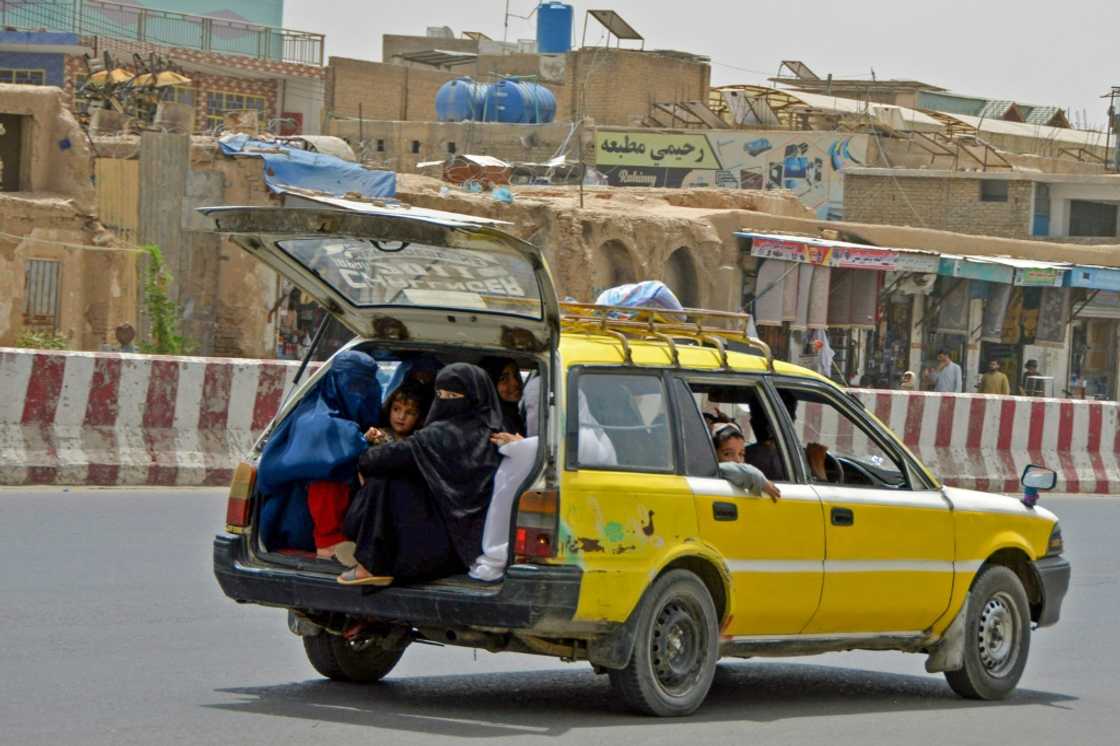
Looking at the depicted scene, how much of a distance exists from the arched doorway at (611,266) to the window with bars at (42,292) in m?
10.2

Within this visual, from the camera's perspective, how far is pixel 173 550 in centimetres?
1297

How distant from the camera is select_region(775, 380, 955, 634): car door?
8.62 metres

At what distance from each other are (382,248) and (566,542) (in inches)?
57.6

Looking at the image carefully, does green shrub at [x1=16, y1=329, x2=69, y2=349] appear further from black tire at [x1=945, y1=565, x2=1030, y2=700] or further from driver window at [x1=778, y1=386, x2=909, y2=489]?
black tire at [x1=945, y1=565, x2=1030, y2=700]

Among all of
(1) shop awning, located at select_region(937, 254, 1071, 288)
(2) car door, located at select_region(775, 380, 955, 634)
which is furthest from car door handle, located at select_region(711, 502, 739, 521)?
(1) shop awning, located at select_region(937, 254, 1071, 288)

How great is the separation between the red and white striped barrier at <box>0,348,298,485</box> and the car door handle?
9.46m

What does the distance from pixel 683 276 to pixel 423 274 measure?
30.9m

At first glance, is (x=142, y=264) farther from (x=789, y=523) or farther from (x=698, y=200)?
(x=789, y=523)

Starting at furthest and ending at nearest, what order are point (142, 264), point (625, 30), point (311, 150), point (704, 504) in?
point (625, 30) → point (311, 150) → point (142, 264) → point (704, 504)

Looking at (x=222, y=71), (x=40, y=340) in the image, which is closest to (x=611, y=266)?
(x=40, y=340)

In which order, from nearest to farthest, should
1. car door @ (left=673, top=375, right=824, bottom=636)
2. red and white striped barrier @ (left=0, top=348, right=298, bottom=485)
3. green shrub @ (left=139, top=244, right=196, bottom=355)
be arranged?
1. car door @ (left=673, top=375, right=824, bottom=636)
2. red and white striped barrier @ (left=0, top=348, right=298, bottom=485)
3. green shrub @ (left=139, top=244, right=196, bottom=355)

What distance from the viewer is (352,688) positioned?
8.49 metres

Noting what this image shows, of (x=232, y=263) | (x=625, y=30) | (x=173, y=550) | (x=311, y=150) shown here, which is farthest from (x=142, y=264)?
(x=625, y=30)

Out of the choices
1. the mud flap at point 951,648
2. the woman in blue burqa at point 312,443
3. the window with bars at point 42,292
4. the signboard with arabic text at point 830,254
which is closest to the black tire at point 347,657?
the woman in blue burqa at point 312,443
